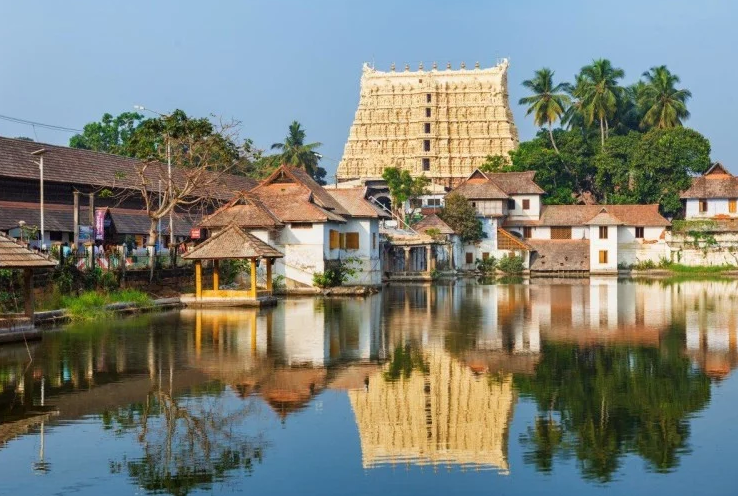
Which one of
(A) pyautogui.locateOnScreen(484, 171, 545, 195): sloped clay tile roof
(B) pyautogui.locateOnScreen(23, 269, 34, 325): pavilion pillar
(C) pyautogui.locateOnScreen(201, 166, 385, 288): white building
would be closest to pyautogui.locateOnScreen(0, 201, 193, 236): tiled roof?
(C) pyautogui.locateOnScreen(201, 166, 385, 288): white building

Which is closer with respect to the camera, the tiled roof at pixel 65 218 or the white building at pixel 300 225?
the tiled roof at pixel 65 218

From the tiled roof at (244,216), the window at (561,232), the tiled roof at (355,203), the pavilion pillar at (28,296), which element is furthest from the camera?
the window at (561,232)

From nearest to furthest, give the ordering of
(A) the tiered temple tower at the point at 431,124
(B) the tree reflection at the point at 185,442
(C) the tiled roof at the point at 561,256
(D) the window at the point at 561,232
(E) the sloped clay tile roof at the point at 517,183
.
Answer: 1. (B) the tree reflection at the point at 185,442
2. (C) the tiled roof at the point at 561,256
3. (D) the window at the point at 561,232
4. (E) the sloped clay tile roof at the point at 517,183
5. (A) the tiered temple tower at the point at 431,124

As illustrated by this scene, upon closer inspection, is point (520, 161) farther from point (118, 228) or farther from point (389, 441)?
point (389, 441)

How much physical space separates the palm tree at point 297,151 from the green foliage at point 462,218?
24267 mm

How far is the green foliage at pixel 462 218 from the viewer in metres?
68.1

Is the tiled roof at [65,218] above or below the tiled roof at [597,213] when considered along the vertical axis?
below

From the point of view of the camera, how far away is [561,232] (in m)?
72.2

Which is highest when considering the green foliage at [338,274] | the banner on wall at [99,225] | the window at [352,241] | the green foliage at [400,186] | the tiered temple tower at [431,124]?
the tiered temple tower at [431,124]

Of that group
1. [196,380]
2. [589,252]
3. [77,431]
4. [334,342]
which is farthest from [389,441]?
[589,252]

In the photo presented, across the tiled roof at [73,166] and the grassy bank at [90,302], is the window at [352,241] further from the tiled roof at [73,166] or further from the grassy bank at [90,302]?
the grassy bank at [90,302]

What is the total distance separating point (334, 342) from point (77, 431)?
1014 cm

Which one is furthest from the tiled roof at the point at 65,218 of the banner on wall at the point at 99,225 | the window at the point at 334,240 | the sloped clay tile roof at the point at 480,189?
the sloped clay tile roof at the point at 480,189

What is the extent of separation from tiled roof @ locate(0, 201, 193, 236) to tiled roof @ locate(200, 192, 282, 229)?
5325 millimetres
